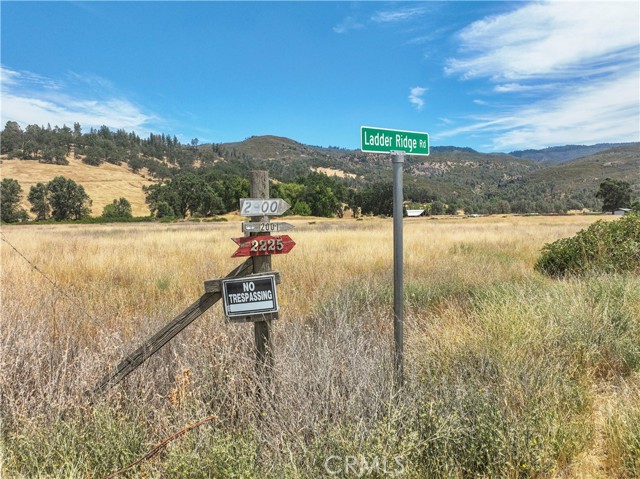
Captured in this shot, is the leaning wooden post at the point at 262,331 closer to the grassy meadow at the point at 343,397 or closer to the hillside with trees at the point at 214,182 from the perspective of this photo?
the grassy meadow at the point at 343,397

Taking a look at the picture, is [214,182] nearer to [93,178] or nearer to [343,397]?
[93,178]

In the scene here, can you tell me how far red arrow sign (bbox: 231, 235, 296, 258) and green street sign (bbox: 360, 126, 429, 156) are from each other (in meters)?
1.16

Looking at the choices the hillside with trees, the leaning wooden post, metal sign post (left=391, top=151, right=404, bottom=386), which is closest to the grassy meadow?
the leaning wooden post

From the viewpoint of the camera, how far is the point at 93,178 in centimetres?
12350

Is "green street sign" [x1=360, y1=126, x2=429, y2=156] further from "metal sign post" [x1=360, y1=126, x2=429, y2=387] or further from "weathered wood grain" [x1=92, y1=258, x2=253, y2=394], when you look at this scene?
"weathered wood grain" [x1=92, y1=258, x2=253, y2=394]

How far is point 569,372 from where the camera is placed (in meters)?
3.66

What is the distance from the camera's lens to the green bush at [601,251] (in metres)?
7.63

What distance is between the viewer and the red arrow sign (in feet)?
10.6

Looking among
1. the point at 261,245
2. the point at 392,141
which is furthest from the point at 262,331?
the point at 392,141

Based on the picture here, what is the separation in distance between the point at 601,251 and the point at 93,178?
142439 mm

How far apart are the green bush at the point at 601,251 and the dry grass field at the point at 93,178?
100m

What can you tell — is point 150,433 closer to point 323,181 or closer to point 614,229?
point 614,229

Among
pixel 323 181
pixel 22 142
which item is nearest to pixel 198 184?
pixel 323 181

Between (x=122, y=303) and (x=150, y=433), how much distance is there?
12.1 ft
